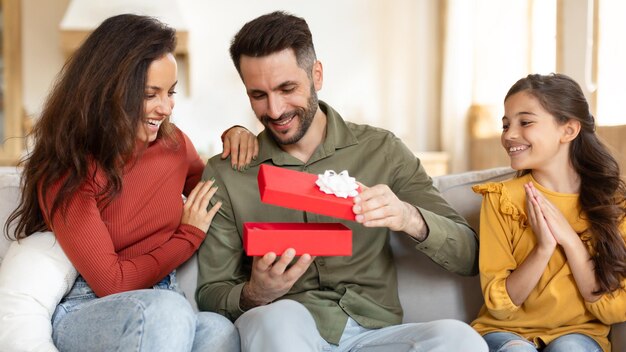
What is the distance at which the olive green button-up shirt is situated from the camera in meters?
1.78

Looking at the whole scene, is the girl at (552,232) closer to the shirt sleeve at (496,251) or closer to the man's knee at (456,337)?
the shirt sleeve at (496,251)

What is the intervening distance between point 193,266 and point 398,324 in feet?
1.83

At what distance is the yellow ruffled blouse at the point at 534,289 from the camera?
171cm

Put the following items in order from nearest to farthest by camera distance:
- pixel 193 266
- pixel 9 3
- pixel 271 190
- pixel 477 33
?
pixel 271 190
pixel 193 266
pixel 477 33
pixel 9 3

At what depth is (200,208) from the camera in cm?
185

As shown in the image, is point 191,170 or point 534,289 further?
point 191,170

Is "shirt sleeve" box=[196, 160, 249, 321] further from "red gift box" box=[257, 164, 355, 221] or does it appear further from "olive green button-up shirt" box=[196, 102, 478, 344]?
"red gift box" box=[257, 164, 355, 221]

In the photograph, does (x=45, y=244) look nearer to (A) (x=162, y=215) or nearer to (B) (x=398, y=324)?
(A) (x=162, y=215)

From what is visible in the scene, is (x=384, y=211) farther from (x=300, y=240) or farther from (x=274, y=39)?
(x=274, y=39)

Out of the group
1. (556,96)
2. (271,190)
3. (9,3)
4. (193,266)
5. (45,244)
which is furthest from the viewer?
(9,3)

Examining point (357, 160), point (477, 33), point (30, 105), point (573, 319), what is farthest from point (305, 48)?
point (30, 105)

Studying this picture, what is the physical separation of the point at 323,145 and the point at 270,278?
452 mm

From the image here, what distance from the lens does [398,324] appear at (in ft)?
6.06

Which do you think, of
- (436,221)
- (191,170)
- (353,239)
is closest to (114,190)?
(191,170)
